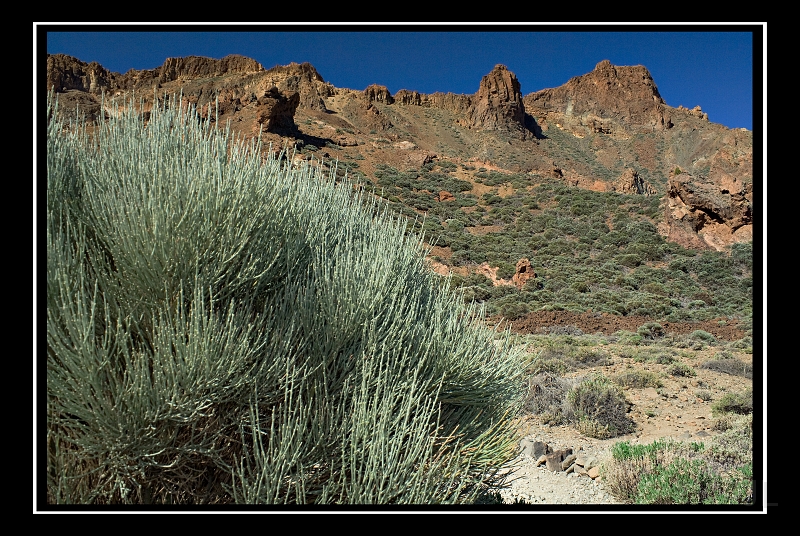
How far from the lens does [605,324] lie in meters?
14.4

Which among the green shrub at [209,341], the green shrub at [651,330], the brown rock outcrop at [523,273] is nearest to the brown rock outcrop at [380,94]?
the brown rock outcrop at [523,273]

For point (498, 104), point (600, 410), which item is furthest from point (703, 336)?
→ point (498, 104)

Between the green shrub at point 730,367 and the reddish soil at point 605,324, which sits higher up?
the reddish soil at point 605,324

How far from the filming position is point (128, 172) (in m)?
2.29

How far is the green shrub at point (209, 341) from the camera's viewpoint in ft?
6.08

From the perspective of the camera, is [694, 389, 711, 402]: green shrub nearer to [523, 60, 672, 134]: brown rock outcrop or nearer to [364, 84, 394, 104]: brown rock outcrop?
[364, 84, 394, 104]: brown rock outcrop

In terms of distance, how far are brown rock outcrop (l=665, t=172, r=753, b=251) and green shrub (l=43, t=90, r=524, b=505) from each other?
22.8 meters

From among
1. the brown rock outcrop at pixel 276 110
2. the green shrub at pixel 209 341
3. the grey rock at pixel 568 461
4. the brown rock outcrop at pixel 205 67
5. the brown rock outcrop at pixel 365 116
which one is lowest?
the grey rock at pixel 568 461

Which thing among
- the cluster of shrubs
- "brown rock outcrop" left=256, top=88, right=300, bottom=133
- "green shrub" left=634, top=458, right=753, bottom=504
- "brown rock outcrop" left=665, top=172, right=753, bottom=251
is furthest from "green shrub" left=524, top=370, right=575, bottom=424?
"brown rock outcrop" left=256, top=88, right=300, bottom=133

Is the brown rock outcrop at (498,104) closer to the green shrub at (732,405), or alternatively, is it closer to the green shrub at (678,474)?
the green shrub at (732,405)

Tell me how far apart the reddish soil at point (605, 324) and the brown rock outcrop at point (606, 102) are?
201ft

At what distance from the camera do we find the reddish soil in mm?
13469
